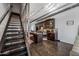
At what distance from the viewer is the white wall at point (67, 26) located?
1.63 m

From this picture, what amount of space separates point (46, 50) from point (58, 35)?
381 mm

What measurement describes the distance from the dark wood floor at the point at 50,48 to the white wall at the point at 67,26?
0.38 feet

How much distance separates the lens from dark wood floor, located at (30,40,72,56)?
1.71m

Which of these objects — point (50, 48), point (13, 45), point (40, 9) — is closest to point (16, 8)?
point (40, 9)

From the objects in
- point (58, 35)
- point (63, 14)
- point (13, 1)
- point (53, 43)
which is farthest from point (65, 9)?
point (13, 1)

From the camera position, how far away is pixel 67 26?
171 cm

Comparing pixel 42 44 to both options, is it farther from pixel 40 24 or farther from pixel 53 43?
Answer: pixel 40 24

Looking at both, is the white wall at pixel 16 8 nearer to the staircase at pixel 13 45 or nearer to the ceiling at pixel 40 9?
the ceiling at pixel 40 9

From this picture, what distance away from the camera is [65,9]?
161 centimetres

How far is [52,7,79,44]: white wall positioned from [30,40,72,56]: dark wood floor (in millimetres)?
117

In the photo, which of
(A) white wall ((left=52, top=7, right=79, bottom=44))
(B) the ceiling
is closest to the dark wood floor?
(A) white wall ((left=52, top=7, right=79, bottom=44))

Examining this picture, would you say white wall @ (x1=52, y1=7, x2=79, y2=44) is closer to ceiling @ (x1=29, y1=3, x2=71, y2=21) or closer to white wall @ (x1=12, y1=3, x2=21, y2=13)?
ceiling @ (x1=29, y1=3, x2=71, y2=21)

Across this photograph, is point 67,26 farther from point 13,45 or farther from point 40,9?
point 13,45

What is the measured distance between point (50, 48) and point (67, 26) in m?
0.54
